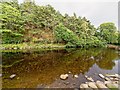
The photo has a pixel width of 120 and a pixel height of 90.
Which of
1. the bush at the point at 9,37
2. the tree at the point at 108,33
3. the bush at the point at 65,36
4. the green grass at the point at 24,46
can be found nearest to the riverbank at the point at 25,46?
the green grass at the point at 24,46

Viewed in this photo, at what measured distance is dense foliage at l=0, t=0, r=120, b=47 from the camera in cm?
2452

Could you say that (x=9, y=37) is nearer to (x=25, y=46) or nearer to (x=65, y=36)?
(x=25, y=46)

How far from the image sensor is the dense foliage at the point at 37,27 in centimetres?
2452

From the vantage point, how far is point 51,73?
431 inches

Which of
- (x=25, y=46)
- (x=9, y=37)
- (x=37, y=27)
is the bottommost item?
(x=25, y=46)

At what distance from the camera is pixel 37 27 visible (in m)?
30.8

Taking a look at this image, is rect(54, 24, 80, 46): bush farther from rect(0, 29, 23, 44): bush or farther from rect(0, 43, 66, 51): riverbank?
rect(0, 29, 23, 44): bush

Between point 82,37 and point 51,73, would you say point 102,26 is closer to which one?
point 82,37

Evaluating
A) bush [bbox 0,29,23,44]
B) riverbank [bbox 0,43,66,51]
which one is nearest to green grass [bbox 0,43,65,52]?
riverbank [bbox 0,43,66,51]

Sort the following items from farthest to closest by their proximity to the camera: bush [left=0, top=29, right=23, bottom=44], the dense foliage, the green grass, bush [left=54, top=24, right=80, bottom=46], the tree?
the tree < bush [left=54, top=24, right=80, bottom=46] < the dense foliage < bush [left=0, top=29, right=23, bottom=44] < the green grass

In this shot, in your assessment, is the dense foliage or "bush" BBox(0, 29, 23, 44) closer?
"bush" BBox(0, 29, 23, 44)

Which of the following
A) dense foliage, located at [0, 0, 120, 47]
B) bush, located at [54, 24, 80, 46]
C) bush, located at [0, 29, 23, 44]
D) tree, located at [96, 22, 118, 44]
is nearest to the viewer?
bush, located at [0, 29, 23, 44]

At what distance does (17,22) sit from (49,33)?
785cm

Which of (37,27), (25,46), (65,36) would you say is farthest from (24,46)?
(65,36)
